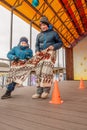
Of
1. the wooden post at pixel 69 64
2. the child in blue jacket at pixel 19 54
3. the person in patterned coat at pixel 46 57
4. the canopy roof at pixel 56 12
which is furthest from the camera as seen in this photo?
the wooden post at pixel 69 64

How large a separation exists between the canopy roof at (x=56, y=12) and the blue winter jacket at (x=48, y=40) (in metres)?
3.60

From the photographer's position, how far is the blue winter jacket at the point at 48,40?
7.97ft

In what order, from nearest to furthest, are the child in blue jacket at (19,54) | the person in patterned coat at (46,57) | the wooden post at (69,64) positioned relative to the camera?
the person in patterned coat at (46,57) < the child in blue jacket at (19,54) < the wooden post at (69,64)

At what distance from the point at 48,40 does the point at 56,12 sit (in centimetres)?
562

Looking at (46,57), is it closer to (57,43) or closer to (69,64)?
(57,43)

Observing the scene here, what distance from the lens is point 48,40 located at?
243 cm

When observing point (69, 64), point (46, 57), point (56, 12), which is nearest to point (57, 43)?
point (46, 57)

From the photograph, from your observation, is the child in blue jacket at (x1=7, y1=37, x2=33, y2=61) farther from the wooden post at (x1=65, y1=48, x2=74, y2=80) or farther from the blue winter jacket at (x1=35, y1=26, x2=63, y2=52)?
the wooden post at (x1=65, y1=48, x2=74, y2=80)

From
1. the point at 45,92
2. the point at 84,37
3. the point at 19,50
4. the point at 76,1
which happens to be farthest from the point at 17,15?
the point at 84,37

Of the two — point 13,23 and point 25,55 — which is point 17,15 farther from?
point 25,55

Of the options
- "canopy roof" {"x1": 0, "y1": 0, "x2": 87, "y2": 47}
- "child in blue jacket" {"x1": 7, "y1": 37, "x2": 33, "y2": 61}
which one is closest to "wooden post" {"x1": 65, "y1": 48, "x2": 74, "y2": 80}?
"canopy roof" {"x1": 0, "y1": 0, "x2": 87, "y2": 47}

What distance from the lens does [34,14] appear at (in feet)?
23.0

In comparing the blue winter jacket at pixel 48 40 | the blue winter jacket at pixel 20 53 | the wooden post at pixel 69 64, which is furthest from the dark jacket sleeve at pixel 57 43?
the wooden post at pixel 69 64

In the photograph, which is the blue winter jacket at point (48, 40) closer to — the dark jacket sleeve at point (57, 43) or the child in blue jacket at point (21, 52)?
the dark jacket sleeve at point (57, 43)
